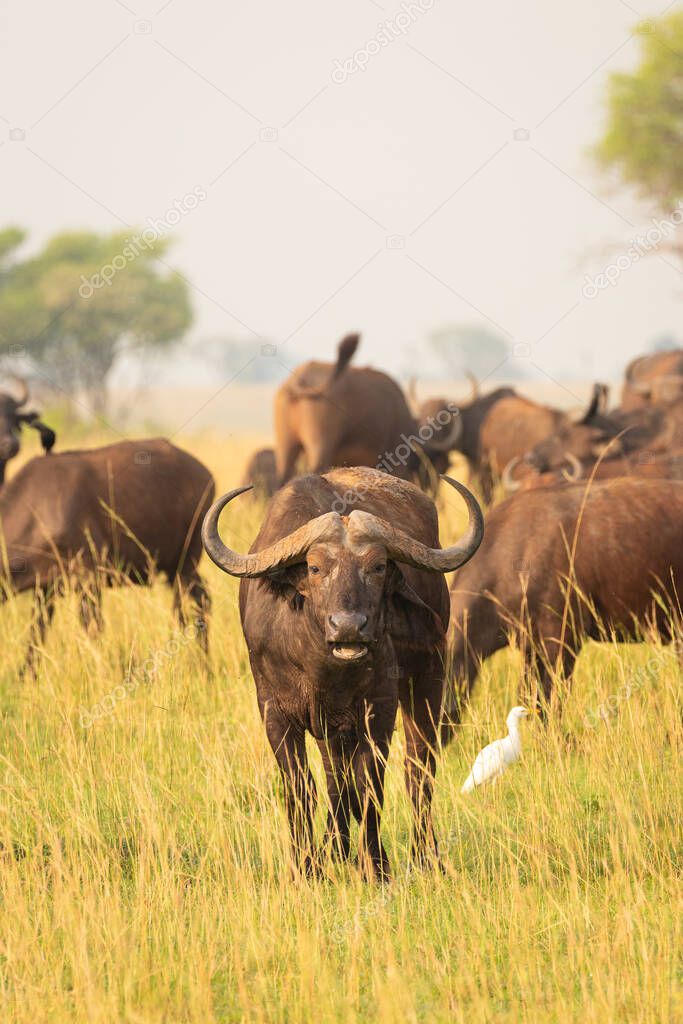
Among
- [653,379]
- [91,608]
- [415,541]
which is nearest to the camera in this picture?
[415,541]

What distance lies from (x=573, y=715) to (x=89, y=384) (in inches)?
1716

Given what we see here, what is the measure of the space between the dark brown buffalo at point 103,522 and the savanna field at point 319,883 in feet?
5.46

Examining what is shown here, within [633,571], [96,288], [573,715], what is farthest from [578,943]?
[96,288]

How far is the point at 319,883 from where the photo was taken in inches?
212

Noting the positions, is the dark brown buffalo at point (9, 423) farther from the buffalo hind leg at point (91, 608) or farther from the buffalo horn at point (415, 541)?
the buffalo horn at point (415, 541)

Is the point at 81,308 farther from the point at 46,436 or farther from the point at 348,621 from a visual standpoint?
the point at 348,621

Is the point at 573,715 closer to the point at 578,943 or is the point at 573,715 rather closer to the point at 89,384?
the point at 578,943

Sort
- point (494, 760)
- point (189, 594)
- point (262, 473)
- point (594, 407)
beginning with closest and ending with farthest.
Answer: point (494, 760) < point (189, 594) < point (594, 407) < point (262, 473)

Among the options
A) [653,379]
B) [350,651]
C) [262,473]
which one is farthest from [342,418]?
[350,651]

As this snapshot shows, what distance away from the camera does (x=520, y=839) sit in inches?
223

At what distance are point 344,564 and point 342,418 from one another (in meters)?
10.5

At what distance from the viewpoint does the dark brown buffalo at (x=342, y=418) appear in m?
15.3

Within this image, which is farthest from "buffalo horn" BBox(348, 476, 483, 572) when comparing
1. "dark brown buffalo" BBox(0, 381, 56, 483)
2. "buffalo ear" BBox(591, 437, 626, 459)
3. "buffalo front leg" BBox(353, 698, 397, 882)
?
"buffalo ear" BBox(591, 437, 626, 459)

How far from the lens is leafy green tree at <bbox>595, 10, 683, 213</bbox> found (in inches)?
1373
